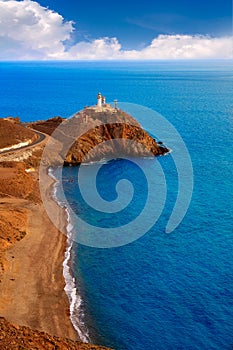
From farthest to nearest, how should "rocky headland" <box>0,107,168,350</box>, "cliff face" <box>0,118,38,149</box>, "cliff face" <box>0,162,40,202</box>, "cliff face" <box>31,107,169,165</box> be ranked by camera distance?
"cliff face" <box>31,107,169,165</box>
"cliff face" <box>0,118,38,149</box>
"cliff face" <box>0,162,40,202</box>
"rocky headland" <box>0,107,168,350</box>

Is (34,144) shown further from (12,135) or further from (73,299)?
(73,299)

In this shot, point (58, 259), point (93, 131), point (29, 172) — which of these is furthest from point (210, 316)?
point (93, 131)

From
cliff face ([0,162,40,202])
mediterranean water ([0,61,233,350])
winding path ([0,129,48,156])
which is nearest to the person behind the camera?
mediterranean water ([0,61,233,350])

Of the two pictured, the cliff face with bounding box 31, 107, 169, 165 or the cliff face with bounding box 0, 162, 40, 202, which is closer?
the cliff face with bounding box 0, 162, 40, 202

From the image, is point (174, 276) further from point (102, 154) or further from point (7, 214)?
point (102, 154)

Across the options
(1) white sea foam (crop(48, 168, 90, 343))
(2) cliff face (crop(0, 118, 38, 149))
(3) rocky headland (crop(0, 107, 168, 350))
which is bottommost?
(1) white sea foam (crop(48, 168, 90, 343))

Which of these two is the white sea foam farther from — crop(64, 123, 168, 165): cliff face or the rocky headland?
crop(64, 123, 168, 165): cliff face

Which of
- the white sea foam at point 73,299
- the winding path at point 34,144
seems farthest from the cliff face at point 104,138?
the white sea foam at point 73,299

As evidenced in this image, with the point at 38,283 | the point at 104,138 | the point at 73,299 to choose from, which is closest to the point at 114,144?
the point at 104,138

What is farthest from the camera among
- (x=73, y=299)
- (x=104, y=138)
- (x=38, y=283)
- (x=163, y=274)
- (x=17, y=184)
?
(x=104, y=138)

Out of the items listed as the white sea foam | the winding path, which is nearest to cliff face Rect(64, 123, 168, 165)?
the winding path
